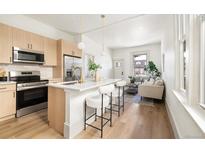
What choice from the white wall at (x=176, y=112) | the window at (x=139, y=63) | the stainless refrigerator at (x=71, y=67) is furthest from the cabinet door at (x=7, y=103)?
the window at (x=139, y=63)

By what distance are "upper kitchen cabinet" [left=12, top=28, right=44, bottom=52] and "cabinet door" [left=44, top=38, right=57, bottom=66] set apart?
0.47 feet

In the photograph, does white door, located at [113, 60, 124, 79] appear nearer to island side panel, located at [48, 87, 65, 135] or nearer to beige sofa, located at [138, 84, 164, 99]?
beige sofa, located at [138, 84, 164, 99]

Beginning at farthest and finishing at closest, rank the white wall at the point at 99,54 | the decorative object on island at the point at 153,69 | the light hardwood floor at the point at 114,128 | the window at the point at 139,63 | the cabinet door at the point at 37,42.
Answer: the window at the point at 139,63 < the decorative object on island at the point at 153,69 < the white wall at the point at 99,54 < the cabinet door at the point at 37,42 < the light hardwood floor at the point at 114,128

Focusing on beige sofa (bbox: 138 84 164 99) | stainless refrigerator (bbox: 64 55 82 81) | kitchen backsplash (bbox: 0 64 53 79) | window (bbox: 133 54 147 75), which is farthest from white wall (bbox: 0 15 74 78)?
window (bbox: 133 54 147 75)

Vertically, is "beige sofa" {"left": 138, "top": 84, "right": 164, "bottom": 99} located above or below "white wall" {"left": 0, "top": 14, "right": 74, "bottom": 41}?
below

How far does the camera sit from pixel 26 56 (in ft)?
10.0

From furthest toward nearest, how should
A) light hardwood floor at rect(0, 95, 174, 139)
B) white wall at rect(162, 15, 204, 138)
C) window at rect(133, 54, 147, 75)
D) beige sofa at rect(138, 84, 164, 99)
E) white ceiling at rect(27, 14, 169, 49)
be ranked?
window at rect(133, 54, 147, 75) < beige sofa at rect(138, 84, 164, 99) < white ceiling at rect(27, 14, 169, 49) < light hardwood floor at rect(0, 95, 174, 139) < white wall at rect(162, 15, 204, 138)

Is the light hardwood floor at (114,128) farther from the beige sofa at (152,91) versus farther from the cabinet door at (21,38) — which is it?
the cabinet door at (21,38)

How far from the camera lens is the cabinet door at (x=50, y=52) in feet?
11.7

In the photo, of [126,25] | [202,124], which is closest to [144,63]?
[126,25]

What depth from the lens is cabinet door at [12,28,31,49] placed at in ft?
9.18

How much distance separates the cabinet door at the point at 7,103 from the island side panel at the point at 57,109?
43.2 inches

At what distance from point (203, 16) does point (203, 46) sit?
299 millimetres
